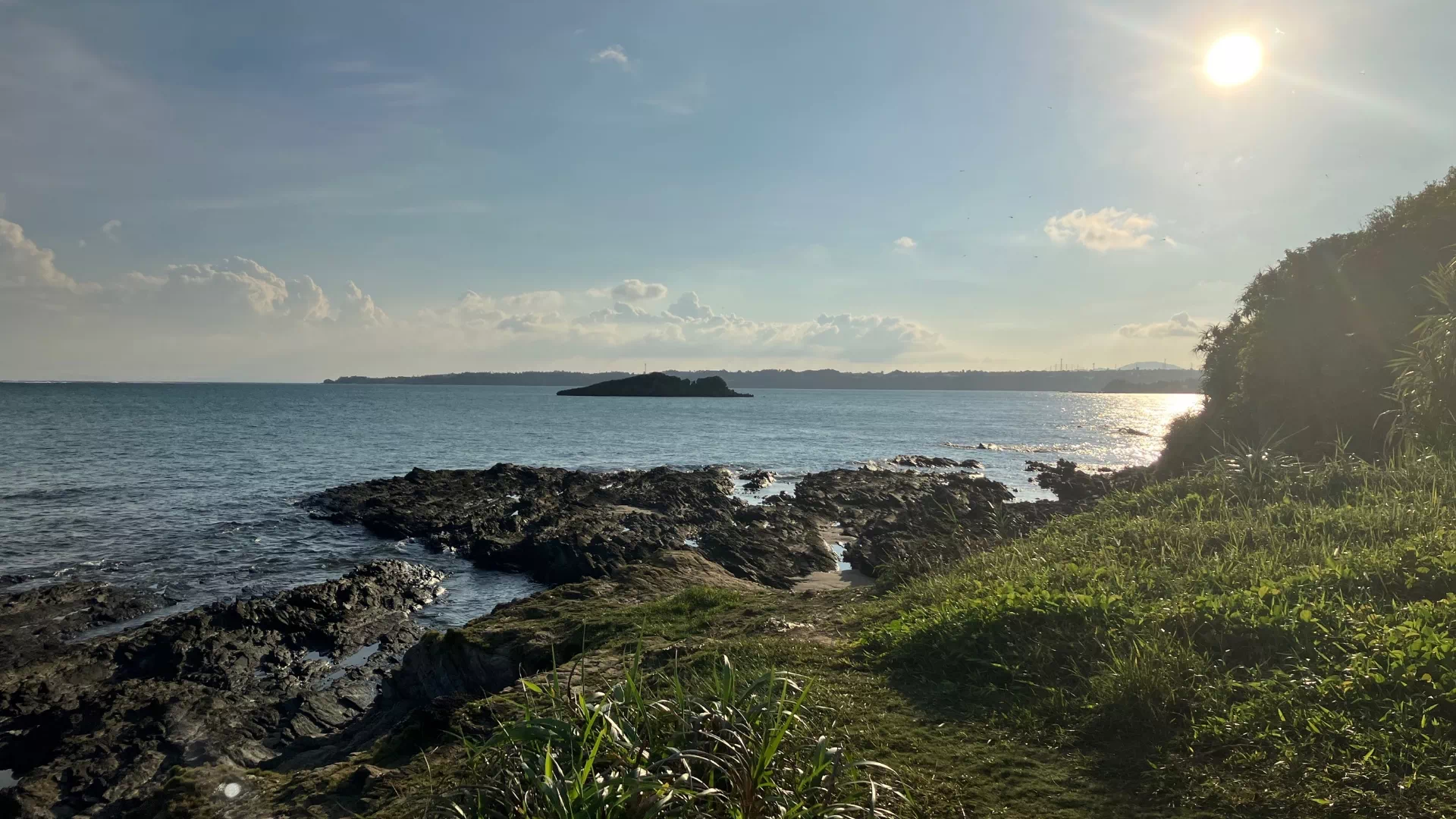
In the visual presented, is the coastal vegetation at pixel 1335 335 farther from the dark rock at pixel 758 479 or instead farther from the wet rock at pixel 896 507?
the dark rock at pixel 758 479

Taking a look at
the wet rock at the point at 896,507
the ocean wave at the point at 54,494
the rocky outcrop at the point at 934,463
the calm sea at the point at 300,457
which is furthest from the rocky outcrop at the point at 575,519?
the rocky outcrop at the point at 934,463

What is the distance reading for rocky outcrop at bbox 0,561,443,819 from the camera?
9.80m

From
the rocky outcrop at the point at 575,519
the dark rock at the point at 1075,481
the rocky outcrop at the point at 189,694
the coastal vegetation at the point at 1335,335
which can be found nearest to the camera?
the rocky outcrop at the point at 189,694

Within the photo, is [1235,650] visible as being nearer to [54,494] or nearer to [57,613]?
[57,613]

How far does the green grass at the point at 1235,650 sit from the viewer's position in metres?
4.59

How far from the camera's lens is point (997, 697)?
6.09 metres

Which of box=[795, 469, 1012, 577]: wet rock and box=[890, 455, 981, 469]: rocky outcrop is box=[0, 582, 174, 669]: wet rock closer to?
box=[795, 469, 1012, 577]: wet rock

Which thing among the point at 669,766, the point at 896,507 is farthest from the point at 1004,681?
the point at 896,507

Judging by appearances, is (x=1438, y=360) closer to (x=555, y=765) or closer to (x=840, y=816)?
(x=840, y=816)

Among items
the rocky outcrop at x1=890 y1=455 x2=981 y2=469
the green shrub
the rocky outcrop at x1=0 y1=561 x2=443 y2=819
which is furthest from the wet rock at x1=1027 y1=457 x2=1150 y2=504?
the green shrub

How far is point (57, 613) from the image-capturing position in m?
16.4

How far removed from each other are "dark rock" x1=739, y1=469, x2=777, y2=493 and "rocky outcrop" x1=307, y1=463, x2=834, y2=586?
4.14 feet

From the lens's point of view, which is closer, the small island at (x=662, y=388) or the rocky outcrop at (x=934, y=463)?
the rocky outcrop at (x=934, y=463)

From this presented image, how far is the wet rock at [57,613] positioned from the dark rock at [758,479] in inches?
977
